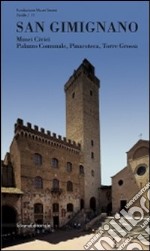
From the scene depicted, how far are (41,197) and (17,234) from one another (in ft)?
17.0

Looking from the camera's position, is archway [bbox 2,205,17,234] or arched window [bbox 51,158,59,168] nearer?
archway [bbox 2,205,17,234]

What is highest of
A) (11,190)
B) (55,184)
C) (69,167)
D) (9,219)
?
(69,167)

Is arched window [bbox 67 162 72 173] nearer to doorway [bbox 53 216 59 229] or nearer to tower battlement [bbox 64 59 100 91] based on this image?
doorway [bbox 53 216 59 229]

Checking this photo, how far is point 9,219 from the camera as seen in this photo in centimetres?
2570

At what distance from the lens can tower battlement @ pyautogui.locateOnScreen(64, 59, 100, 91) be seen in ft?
128

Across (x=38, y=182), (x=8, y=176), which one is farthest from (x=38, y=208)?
(x=8, y=176)

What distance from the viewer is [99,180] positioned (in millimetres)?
39156

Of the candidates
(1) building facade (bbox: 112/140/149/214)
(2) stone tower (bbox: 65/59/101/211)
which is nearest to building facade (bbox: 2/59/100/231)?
(2) stone tower (bbox: 65/59/101/211)

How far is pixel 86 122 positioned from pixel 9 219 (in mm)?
17878

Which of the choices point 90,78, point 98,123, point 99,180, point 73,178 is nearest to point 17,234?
point 73,178

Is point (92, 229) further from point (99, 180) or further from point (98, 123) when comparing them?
point (98, 123)

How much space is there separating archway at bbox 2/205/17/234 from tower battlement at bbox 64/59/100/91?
22.5 meters

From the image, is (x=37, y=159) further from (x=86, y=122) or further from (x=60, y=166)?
(x=86, y=122)

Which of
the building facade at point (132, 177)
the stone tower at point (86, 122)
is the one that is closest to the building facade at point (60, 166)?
the stone tower at point (86, 122)
